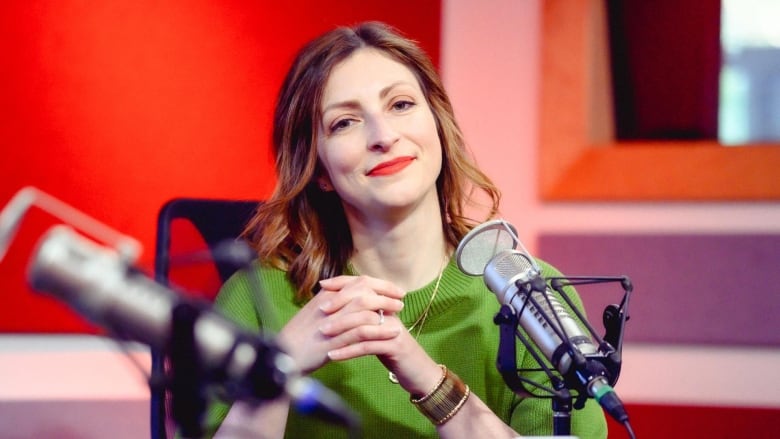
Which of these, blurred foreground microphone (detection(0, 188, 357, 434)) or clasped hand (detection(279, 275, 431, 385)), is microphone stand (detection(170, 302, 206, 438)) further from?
clasped hand (detection(279, 275, 431, 385))

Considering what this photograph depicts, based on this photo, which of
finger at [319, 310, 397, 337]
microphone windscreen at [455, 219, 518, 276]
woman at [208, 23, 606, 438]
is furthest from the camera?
woman at [208, 23, 606, 438]

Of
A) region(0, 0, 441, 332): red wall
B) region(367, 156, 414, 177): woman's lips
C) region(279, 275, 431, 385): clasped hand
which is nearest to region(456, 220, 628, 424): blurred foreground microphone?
region(279, 275, 431, 385): clasped hand

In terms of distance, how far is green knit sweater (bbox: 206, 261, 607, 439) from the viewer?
1.69m

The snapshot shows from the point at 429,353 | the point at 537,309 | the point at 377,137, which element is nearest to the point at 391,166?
the point at 377,137

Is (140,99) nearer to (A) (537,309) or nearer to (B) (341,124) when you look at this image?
(B) (341,124)

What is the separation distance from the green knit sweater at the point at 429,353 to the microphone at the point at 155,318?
86 cm

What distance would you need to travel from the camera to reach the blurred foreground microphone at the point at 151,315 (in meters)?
0.66

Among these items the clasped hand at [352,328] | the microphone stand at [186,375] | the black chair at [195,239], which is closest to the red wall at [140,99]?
the black chair at [195,239]

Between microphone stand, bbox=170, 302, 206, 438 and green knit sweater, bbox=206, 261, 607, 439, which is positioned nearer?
microphone stand, bbox=170, 302, 206, 438

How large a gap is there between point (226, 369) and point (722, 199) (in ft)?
6.40

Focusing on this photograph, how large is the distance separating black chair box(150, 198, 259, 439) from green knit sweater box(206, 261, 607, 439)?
10 cm

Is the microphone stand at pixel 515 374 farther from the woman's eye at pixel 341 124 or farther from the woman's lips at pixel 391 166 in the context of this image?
the woman's eye at pixel 341 124

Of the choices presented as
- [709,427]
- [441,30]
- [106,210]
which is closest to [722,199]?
[709,427]

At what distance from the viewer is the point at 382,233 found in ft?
5.71
